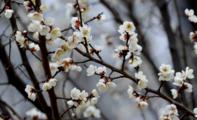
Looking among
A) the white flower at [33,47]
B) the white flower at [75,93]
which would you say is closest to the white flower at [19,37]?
the white flower at [33,47]

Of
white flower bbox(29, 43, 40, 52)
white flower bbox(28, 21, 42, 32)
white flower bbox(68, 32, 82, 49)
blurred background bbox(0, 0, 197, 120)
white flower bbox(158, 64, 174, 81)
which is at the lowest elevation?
blurred background bbox(0, 0, 197, 120)

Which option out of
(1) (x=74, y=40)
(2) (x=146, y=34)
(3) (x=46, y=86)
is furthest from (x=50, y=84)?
(2) (x=146, y=34)

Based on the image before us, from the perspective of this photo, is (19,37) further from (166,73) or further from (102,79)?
(166,73)

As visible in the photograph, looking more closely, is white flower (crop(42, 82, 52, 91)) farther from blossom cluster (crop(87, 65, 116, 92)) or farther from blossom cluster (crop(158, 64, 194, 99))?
blossom cluster (crop(158, 64, 194, 99))

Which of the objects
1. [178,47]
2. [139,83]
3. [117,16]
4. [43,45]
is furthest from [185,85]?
[117,16]

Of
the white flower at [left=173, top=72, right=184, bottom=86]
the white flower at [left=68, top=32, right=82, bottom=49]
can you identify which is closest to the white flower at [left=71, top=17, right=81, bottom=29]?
the white flower at [left=68, top=32, right=82, bottom=49]

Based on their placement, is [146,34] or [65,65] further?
[146,34]

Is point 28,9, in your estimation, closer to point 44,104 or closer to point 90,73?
point 90,73
